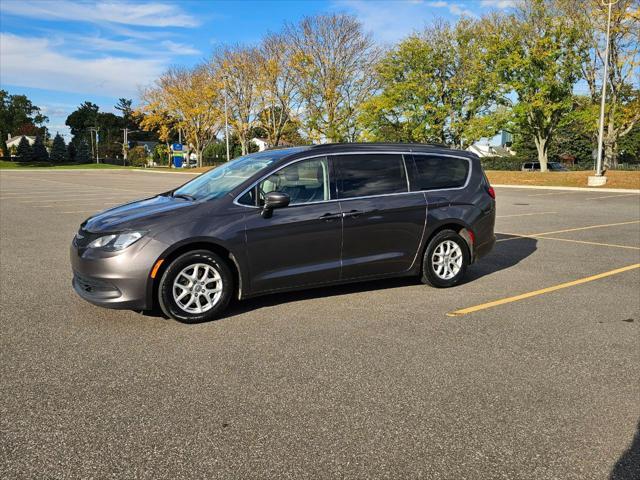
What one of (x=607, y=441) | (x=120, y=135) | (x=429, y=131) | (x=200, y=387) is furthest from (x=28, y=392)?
(x=120, y=135)

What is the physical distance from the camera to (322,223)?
217 inches

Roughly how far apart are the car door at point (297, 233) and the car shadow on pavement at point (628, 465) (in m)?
3.25

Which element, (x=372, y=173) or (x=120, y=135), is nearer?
(x=372, y=173)

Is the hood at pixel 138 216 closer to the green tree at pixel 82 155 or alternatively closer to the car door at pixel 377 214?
the car door at pixel 377 214

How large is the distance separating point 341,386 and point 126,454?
4.75 ft

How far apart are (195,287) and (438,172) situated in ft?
10.8

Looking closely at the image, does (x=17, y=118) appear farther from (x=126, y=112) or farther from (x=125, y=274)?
(x=125, y=274)

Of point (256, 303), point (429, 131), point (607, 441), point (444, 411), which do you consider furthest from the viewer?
point (429, 131)

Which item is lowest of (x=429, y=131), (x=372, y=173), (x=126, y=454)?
(x=126, y=454)

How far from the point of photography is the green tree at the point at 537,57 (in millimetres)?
34438

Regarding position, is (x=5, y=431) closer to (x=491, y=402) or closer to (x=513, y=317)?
(x=491, y=402)

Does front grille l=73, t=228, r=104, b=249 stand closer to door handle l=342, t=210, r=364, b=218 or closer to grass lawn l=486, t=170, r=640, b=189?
door handle l=342, t=210, r=364, b=218

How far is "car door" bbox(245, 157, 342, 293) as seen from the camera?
5238 millimetres

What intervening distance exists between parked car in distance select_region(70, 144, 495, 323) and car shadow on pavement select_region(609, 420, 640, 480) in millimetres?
3256
